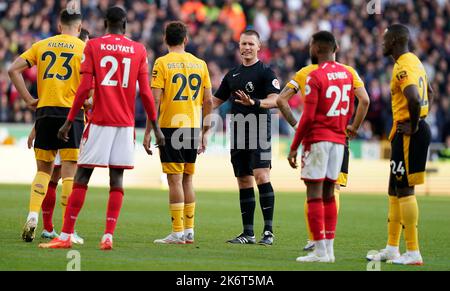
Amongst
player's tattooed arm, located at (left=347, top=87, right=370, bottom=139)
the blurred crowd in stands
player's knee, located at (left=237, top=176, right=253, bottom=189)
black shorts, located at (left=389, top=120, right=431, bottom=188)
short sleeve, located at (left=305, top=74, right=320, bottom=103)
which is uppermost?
the blurred crowd in stands

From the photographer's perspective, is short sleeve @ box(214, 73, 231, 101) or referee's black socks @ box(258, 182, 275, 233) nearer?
referee's black socks @ box(258, 182, 275, 233)

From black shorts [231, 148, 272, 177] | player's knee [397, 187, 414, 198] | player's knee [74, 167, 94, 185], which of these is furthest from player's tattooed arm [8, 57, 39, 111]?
player's knee [397, 187, 414, 198]

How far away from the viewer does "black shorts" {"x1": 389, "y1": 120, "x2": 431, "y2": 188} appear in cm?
1005

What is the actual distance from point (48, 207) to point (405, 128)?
4489 mm

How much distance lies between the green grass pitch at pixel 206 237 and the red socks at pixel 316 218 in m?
0.35

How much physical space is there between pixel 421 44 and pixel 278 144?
9790mm

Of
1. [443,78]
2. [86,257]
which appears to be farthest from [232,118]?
Answer: [443,78]

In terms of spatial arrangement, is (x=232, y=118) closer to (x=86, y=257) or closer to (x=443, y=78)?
(x=86, y=257)

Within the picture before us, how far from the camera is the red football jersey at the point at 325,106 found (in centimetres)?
979

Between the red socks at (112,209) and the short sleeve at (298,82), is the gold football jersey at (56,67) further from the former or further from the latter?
the short sleeve at (298,82)

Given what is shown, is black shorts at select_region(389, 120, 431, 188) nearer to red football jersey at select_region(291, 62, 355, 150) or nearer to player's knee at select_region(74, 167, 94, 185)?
red football jersey at select_region(291, 62, 355, 150)

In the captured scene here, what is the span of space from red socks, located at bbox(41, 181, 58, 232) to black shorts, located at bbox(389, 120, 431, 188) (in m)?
4.24

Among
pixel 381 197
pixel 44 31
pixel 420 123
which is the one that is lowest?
pixel 381 197
